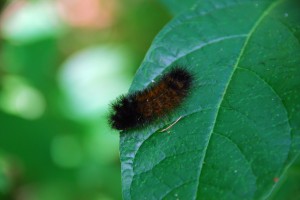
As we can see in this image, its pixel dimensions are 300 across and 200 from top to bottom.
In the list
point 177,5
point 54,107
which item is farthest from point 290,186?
point 54,107

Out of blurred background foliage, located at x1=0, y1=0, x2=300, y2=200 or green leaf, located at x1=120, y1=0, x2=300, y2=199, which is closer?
green leaf, located at x1=120, y1=0, x2=300, y2=199

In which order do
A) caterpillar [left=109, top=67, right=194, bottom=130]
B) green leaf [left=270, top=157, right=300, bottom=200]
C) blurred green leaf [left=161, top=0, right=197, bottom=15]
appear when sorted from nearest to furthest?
caterpillar [left=109, top=67, right=194, bottom=130]
green leaf [left=270, top=157, right=300, bottom=200]
blurred green leaf [left=161, top=0, right=197, bottom=15]

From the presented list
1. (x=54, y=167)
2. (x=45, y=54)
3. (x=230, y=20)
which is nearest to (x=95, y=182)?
(x=54, y=167)

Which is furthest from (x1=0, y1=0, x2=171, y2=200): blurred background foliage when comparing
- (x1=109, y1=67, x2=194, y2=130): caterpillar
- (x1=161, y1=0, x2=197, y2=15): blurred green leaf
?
(x1=109, y1=67, x2=194, y2=130): caterpillar

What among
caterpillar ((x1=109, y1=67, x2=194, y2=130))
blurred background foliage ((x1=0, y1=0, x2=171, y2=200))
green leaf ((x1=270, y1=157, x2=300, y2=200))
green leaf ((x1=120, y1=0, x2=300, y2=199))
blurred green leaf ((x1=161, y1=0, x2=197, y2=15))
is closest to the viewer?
green leaf ((x1=120, y1=0, x2=300, y2=199))

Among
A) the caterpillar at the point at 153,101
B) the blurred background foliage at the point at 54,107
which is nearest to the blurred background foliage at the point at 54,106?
the blurred background foliage at the point at 54,107

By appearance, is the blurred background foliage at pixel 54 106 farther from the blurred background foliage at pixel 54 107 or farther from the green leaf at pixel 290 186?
the green leaf at pixel 290 186

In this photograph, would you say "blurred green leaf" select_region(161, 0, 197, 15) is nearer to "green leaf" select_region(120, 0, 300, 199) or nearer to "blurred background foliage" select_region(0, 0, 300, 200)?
"green leaf" select_region(120, 0, 300, 199)
